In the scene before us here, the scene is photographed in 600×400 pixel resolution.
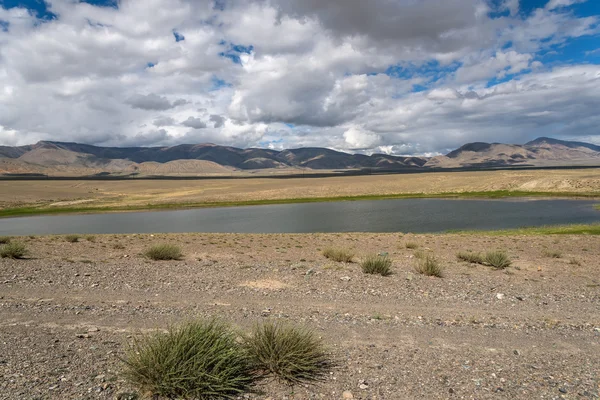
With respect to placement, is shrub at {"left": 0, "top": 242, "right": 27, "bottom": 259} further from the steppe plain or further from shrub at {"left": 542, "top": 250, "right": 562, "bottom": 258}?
shrub at {"left": 542, "top": 250, "right": 562, "bottom": 258}

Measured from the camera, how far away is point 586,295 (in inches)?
407

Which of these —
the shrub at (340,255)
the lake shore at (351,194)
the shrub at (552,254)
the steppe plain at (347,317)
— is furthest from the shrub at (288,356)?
the lake shore at (351,194)

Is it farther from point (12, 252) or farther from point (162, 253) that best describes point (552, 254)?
point (12, 252)

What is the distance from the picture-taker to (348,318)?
26.8 feet

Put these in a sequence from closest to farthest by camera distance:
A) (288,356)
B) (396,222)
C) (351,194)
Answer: (288,356) → (396,222) → (351,194)

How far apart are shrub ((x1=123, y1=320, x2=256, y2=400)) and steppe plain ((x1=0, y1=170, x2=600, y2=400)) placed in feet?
1.04

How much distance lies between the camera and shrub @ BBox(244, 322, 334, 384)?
5.40 metres

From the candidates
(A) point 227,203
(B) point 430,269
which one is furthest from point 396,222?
(A) point 227,203

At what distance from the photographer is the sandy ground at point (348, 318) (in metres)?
5.14

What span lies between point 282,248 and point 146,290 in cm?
1110

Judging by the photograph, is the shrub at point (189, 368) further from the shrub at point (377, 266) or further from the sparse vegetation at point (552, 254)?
the sparse vegetation at point (552, 254)

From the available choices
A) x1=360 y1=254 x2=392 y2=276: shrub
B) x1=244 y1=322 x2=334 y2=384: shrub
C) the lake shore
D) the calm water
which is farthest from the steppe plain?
the lake shore

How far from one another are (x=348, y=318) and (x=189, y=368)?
13.5ft

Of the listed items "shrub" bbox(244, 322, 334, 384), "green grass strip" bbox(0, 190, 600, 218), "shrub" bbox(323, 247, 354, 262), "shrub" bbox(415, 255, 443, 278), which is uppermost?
"shrub" bbox(244, 322, 334, 384)
